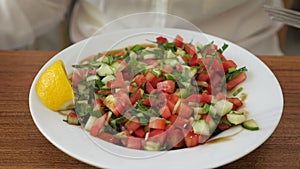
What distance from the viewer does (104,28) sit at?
1299mm

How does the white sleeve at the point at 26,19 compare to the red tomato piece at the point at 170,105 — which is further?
the white sleeve at the point at 26,19

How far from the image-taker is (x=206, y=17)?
4.26ft

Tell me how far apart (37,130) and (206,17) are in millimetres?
612

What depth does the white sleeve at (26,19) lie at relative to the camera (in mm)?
1277

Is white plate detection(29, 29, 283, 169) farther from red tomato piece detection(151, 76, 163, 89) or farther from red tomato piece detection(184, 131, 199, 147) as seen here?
Result: red tomato piece detection(151, 76, 163, 89)

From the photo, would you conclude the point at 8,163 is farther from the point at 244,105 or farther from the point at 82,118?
the point at 244,105

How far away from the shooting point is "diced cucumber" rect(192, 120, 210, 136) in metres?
0.76

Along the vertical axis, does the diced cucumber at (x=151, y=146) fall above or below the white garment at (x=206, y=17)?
above

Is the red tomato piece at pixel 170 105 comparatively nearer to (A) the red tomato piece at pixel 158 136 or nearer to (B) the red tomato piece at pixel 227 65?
(A) the red tomato piece at pixel 158 136

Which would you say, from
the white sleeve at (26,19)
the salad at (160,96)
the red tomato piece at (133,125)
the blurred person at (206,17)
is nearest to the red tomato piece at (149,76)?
the salad at (160,96)

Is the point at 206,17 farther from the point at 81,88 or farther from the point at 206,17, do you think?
the point at 81,88

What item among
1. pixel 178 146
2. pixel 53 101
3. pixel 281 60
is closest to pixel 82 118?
pixel 53 101

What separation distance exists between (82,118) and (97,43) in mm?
257

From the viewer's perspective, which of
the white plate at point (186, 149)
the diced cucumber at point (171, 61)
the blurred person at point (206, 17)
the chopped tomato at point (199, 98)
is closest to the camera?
the white plate at point (186, 149)
